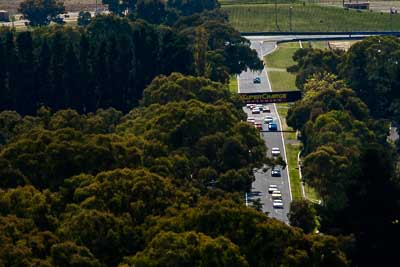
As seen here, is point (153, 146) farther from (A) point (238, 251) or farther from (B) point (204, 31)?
(B) point (204, 31)

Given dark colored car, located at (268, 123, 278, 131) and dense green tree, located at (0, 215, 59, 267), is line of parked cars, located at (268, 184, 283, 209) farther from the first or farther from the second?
dense green tree, located at (0, 215, 59, 267)

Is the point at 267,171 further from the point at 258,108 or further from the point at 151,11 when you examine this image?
the point at 151,11

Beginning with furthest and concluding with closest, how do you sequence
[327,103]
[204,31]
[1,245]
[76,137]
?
1. [204,31]
2. [327,103]
3. [76,137]
4. [1,245]

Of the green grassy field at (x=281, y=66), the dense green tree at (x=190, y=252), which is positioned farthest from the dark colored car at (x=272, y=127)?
the dense green tree at (x=190, y=252)

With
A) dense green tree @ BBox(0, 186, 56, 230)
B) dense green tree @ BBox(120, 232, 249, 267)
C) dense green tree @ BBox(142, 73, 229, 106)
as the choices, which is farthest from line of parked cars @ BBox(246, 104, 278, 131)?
dense green tree @ BBox(120, 232, 249, 267)

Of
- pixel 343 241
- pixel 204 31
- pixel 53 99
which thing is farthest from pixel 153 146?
pixel 204 31

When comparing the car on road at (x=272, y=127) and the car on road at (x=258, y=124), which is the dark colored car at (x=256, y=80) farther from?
the car on road at (x=272, y=127)
